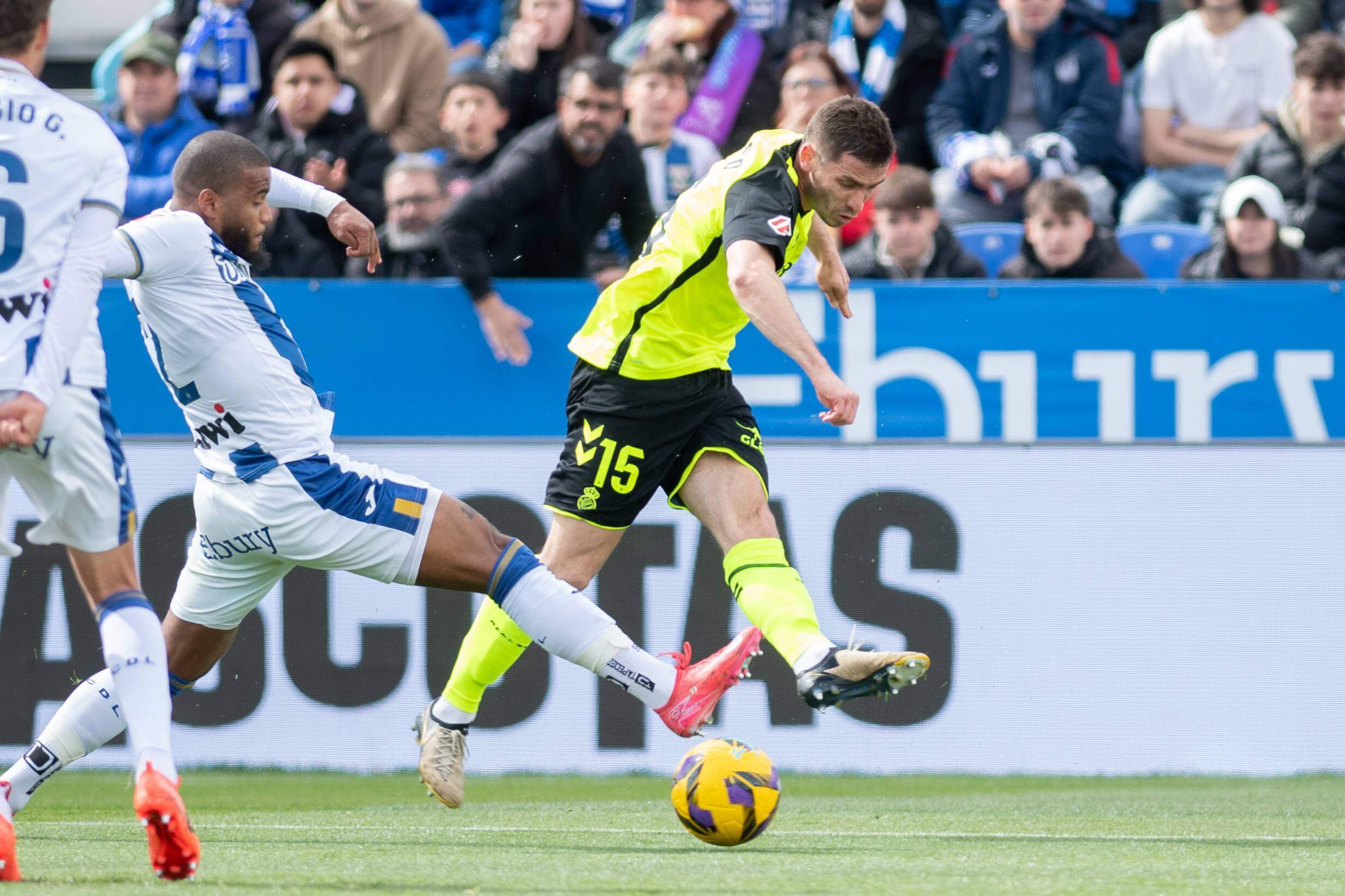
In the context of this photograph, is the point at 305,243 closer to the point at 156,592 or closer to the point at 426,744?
the point at 156,592

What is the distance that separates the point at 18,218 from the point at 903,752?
4.63m

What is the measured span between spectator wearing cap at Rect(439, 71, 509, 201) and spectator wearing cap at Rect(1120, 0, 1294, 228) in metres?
3.39

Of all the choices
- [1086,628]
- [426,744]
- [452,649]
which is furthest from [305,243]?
[1086,628]

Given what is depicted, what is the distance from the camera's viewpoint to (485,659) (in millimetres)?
5602

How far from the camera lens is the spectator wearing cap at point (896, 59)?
Result: 9305 millimetres

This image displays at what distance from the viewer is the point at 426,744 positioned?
5.52 metres

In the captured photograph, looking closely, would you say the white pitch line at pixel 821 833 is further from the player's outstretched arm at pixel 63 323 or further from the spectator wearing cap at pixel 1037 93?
the spectator wearing cap at pixel 1037 93

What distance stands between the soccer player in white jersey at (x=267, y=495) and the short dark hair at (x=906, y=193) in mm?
3412

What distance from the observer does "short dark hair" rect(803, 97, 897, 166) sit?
197 inches

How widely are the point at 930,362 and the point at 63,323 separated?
443 centimetres

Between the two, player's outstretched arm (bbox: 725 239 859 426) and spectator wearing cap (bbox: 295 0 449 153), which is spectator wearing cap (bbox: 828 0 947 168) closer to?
spectator wearing cap (bbox: 295 0 449 153)

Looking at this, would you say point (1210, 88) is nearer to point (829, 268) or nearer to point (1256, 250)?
point (1256, 250)

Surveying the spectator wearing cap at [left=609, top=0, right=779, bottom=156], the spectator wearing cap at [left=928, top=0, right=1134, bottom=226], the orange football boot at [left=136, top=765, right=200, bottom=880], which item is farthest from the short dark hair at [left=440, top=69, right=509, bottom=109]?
the orange football boot at [left=136, top=765, right=200, bottom=880]

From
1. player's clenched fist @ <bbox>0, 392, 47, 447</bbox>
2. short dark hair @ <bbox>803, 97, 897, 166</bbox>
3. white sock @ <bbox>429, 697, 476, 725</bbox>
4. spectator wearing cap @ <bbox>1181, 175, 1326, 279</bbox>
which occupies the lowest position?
white sock @ <bbox>429, 697, 476, 725</bbox>
